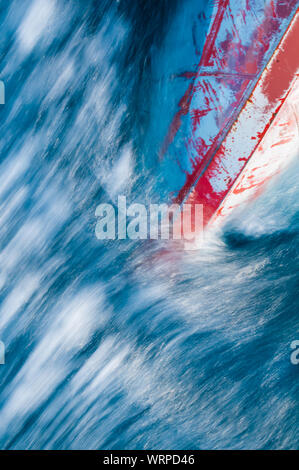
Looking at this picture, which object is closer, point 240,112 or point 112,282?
point 240,112

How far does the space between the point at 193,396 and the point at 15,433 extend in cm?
121

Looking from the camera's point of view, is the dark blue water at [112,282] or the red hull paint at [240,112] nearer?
the red hull paint at [240,112]

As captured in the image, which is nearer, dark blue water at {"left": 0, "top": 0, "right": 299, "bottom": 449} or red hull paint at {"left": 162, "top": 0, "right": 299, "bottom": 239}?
red hull paint at {"left": 162, "top": 0, "right": 299, "bottom": 239}

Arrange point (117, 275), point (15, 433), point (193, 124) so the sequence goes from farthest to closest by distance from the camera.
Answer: point (15, 433) < point (117, 275) < point (193, 124)

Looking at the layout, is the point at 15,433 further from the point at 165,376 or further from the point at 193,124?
the point at 193,124

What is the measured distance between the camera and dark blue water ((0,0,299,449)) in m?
2.17

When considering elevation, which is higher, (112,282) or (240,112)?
(240,112)

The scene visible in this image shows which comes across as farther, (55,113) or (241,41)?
(55,113)

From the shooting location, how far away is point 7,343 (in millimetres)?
2377

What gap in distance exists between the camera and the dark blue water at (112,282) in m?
2.17

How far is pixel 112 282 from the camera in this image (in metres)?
2.26

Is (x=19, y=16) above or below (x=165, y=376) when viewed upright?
above
